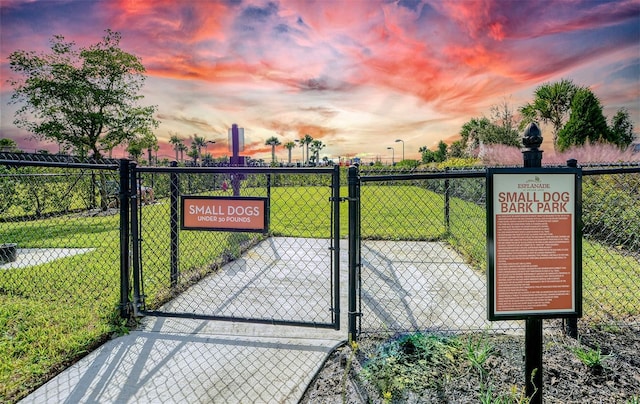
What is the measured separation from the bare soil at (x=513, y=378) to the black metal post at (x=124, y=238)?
199 cm

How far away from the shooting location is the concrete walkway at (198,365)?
2.19 m

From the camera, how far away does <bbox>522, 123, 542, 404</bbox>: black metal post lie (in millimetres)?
1909

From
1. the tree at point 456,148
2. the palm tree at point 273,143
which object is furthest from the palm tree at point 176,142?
the tree at point 456,148

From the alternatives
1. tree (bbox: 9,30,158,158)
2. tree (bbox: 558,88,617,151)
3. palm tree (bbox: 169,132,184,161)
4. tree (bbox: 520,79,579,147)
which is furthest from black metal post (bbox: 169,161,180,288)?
palm tree (bbox: 169,132,184,161)

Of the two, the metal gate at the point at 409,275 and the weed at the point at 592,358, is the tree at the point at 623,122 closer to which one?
the metal gate at the point at 409,275

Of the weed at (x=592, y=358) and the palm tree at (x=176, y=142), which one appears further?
the palm tree at (x=176, y=142)

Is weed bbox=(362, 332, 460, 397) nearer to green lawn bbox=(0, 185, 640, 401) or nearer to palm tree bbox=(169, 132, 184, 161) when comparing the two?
green lawn bbox=(0, 185, 640, 401)

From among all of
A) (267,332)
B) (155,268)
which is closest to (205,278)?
(155,268)

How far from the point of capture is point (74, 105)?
12.5m

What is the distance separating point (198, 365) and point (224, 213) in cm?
118

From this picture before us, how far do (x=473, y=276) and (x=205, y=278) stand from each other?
11.3 ft

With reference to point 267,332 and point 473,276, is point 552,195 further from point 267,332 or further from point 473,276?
point 473,276

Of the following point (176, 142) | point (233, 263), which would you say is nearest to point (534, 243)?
point (233, 263)

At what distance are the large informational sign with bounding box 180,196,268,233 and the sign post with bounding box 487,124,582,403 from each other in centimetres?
173
